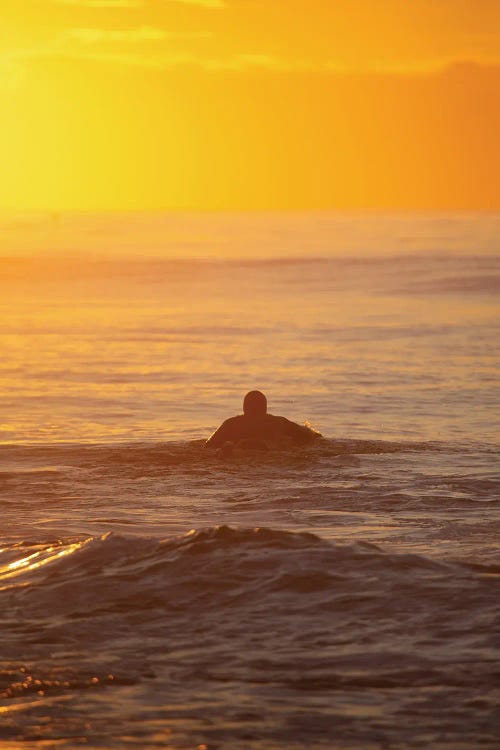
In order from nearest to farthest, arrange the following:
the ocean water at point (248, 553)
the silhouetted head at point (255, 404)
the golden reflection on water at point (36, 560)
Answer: the ocean water at point (248, 553) < the golden reflection on water at point (36, 560) < the silhouetted head at point (255, 404)

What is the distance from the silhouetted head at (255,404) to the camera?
58.1 ft

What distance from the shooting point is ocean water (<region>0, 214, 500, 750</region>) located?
7.99 meters

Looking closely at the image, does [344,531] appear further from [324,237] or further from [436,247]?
[324,237]

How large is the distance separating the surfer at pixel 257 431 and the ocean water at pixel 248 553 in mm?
273

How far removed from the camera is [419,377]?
1086 inches

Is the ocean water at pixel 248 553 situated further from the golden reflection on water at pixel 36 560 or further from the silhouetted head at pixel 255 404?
the silhouetted head at pixel 255 404

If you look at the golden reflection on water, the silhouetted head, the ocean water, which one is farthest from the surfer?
the golden reflection on water

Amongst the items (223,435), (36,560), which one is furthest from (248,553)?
Answer: (223,435)

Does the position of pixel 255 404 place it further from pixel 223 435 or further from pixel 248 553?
pixel 248 553

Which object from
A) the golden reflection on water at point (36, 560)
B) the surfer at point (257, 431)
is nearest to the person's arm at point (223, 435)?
the surfer at point (257, 431)

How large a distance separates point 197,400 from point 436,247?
3541 inches

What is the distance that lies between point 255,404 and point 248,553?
6.98 meters

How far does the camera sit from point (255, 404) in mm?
17781

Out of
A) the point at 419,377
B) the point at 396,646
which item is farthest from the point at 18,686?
the point at 419,377
